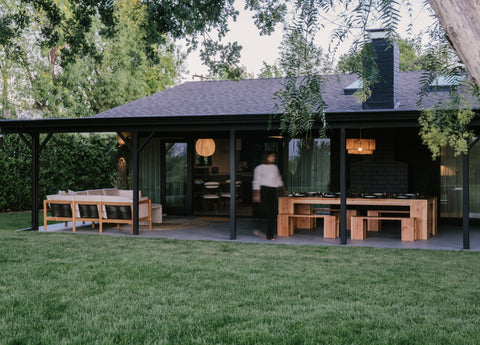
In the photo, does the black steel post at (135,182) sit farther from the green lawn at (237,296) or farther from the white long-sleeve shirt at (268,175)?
the white long-sleeve shirt at (268,175)

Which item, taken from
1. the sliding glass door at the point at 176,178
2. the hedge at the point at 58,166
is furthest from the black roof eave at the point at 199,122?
the hedge at the point at 58,166

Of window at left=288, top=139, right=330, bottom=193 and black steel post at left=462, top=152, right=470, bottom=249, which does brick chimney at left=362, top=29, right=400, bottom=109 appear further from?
black steel post at left=462, top=152, right=470, bottom=249

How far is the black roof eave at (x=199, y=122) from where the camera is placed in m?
8.65

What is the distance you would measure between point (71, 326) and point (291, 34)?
3191 mm

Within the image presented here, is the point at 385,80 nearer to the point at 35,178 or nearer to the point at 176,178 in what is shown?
the point at 176,178

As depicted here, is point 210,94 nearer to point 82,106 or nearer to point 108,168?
point 108,168

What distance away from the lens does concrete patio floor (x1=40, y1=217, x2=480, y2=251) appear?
9.22 metres

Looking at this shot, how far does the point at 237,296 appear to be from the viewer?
18.0 ft

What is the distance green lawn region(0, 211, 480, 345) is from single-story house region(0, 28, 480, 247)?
Answer: 7.21 feet

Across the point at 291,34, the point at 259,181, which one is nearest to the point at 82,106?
the point at 259,181

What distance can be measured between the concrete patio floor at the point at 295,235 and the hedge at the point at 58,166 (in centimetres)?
378

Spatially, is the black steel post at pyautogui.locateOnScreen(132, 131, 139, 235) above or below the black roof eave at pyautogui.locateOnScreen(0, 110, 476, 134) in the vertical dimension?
below

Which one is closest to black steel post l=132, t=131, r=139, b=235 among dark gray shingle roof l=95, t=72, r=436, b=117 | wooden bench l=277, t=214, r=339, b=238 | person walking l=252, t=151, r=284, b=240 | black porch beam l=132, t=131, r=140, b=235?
black porch beam l=132, t=131, r=140, b=235

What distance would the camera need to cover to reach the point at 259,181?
9.76 meters
